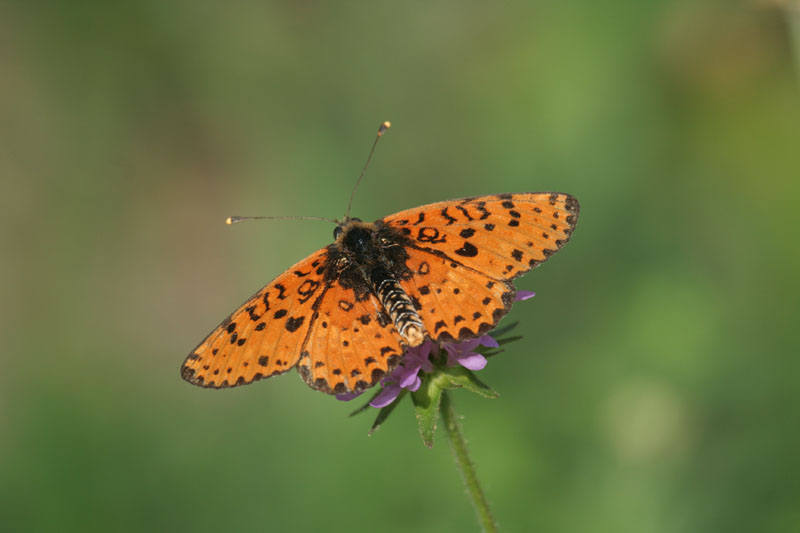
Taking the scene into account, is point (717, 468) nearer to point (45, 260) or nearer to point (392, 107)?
point (392, 107)

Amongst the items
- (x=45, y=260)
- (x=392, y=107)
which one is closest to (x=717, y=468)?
(x=392, y=107)

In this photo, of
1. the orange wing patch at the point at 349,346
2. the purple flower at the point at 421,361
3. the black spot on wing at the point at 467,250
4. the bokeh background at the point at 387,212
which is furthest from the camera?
the bokeh background at the point at 387,212

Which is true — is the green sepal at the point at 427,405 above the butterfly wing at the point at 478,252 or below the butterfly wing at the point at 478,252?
below

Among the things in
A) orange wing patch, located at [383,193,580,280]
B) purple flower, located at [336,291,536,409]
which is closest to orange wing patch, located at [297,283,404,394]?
purple flower, located at [336,291,536,409]

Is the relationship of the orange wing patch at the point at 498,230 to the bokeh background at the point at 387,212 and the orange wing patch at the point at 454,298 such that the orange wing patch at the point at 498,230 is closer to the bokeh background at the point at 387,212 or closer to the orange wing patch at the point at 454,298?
the orange wing patch at the point at 454,298

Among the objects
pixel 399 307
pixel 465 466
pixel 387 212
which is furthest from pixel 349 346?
pixel 387 212

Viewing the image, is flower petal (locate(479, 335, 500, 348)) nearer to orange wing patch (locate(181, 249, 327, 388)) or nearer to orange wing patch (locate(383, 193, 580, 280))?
orange wing patch (locate(383, 193, 580, 280))

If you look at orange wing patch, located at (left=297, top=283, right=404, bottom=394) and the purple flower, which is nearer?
orange wing patch, located at (left=297, top=283, right=404, bottom=394)

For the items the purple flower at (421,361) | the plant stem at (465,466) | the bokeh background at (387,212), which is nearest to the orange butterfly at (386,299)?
the purple flower at (421,361)
